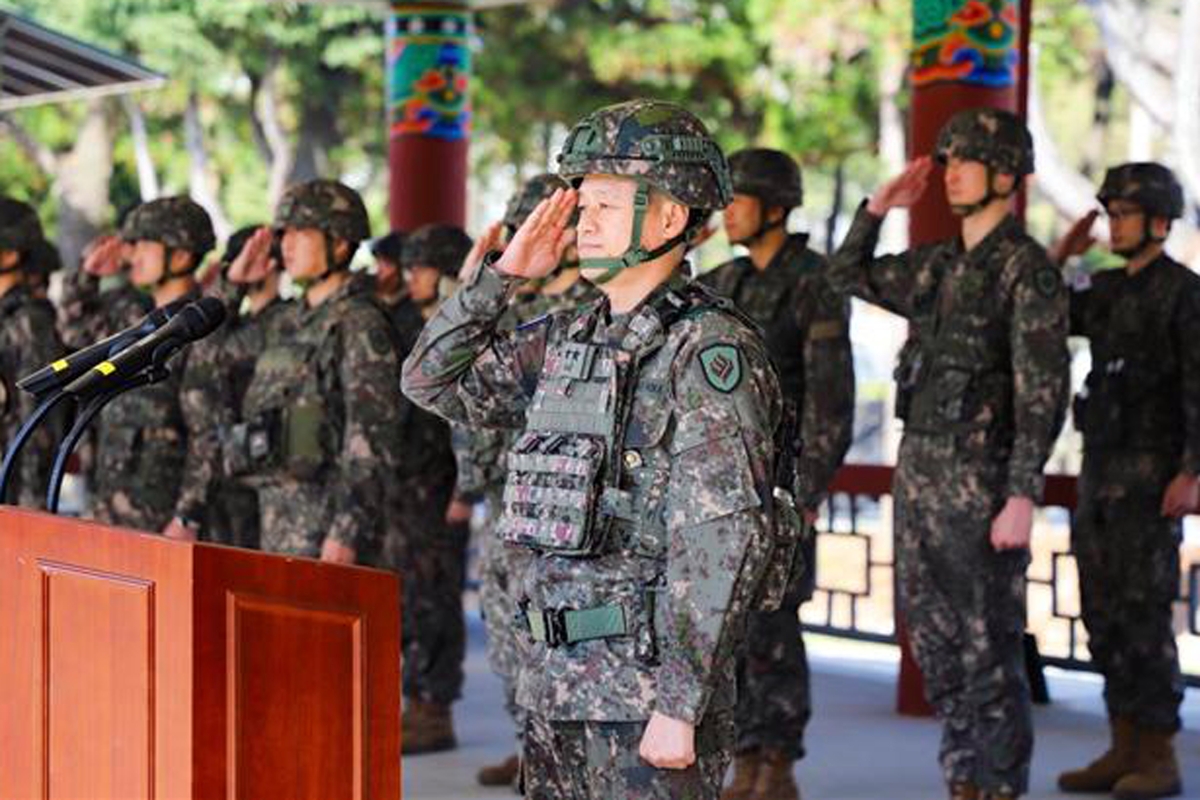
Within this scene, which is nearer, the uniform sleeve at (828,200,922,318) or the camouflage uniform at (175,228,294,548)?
the uniform sleeve at (828,200,922,318)

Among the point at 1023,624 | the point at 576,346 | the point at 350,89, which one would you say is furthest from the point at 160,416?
the point at 350,89

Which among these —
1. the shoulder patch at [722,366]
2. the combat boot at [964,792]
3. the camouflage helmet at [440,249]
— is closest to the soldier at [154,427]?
the camouflage helmet at [440,249]

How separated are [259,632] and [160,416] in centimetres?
441

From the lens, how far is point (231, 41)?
29.5 m

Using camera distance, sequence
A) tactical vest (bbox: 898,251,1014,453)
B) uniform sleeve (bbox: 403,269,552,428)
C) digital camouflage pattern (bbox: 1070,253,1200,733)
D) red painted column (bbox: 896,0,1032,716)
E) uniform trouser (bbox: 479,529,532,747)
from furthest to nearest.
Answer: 1. red painted column (bbox: 896,0,1032,716)
2. digital camouflage pattern (bbox: 1070,253,1200,733)
3. uniform trouser (bbox: 479,529,532,747)
4. tactical vest (bbox: 898,251,1014,453)
5. uniform sleeve (bbox: 403,269,552,428)

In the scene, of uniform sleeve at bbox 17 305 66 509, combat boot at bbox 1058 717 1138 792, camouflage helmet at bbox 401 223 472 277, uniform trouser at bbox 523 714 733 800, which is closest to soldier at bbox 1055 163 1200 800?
combat boot at bbox 1058 717 1138 792

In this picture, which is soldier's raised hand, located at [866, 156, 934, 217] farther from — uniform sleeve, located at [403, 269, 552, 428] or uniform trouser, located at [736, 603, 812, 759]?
uniform sleeve, located at [403, 269, 552, 428]

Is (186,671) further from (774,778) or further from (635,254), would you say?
(774,778)

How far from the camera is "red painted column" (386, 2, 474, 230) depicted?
12445 millimetres

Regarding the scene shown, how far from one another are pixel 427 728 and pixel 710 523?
4652 millimetres

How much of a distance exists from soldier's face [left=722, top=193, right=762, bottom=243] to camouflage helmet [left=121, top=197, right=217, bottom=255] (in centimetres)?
193

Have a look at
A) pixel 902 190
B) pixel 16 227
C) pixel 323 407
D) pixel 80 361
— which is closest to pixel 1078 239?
pixel 902 190

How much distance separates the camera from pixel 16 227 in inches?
353

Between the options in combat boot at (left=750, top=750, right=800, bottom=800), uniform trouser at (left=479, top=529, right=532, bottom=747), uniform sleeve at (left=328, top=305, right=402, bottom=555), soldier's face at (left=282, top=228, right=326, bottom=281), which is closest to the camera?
uniform trouser at (left=479, top=529, right=532, bottom=747)
